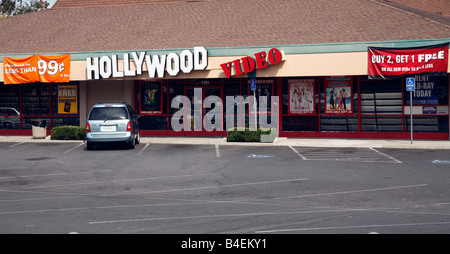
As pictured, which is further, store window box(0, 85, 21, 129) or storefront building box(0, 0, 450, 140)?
store window box(0, 85, 21, 129)

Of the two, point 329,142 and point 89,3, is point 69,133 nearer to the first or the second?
point 329,142

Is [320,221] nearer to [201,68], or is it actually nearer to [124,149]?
[124,149]

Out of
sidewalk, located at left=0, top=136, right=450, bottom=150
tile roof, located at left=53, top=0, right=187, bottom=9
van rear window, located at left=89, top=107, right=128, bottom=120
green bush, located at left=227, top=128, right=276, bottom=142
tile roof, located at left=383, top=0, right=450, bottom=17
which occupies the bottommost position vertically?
sidewalk, located at left=0, top=136, right=450, bottom=150

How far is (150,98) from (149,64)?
10.0 ft

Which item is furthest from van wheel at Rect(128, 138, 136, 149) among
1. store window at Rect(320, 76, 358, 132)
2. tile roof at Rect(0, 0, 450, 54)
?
store window at Rect(320, 76, 358, 132)

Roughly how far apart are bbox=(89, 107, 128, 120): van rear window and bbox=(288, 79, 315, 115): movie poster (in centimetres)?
881

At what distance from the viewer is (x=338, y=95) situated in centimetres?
2608

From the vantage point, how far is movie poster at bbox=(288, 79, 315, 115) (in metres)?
26.4

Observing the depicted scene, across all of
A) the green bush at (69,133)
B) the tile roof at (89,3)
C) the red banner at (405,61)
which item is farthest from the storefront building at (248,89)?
the tile roof at (89,3)

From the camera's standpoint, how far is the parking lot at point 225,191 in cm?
870

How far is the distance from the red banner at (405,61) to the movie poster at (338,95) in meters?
2.28

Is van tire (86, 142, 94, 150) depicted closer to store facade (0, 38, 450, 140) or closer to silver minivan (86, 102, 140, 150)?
silver minivan (86, 102, 140, 150)

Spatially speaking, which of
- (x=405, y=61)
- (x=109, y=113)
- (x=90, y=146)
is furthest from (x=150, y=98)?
(x=405, y=61)

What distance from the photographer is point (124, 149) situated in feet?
71.0
